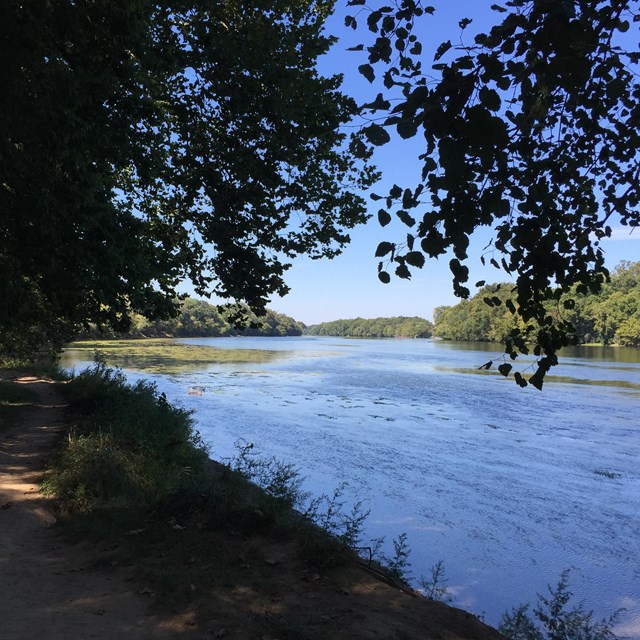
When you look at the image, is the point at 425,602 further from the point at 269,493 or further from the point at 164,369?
the point at 164,369

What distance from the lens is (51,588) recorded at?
14.9 feet

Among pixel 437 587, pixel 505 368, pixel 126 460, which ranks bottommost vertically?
Answer: pixel 437 587

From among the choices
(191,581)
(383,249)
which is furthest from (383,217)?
(191,581)

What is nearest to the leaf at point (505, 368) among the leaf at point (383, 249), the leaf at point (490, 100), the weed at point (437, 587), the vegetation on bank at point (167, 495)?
the leaf at point (383, 249)

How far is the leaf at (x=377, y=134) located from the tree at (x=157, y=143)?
3253mm

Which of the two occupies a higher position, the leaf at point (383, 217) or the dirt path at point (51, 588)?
the leaf at point (383, 217)

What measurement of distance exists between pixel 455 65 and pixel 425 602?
4.59 m

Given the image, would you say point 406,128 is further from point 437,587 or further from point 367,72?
point 437,587

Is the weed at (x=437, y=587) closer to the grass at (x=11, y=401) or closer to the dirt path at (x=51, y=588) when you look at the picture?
the dirt path at (x=51, y=588)

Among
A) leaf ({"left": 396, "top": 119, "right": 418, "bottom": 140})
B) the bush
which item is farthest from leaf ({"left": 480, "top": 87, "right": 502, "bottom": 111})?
the bush

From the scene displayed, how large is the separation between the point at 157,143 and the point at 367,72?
7.18 meters

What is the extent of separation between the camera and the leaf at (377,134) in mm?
2039

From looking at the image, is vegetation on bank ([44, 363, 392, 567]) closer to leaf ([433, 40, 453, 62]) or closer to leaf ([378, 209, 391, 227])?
leaf ([378, 209, 391, 227])

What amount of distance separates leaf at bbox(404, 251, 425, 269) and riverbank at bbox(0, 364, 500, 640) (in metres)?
2.96
